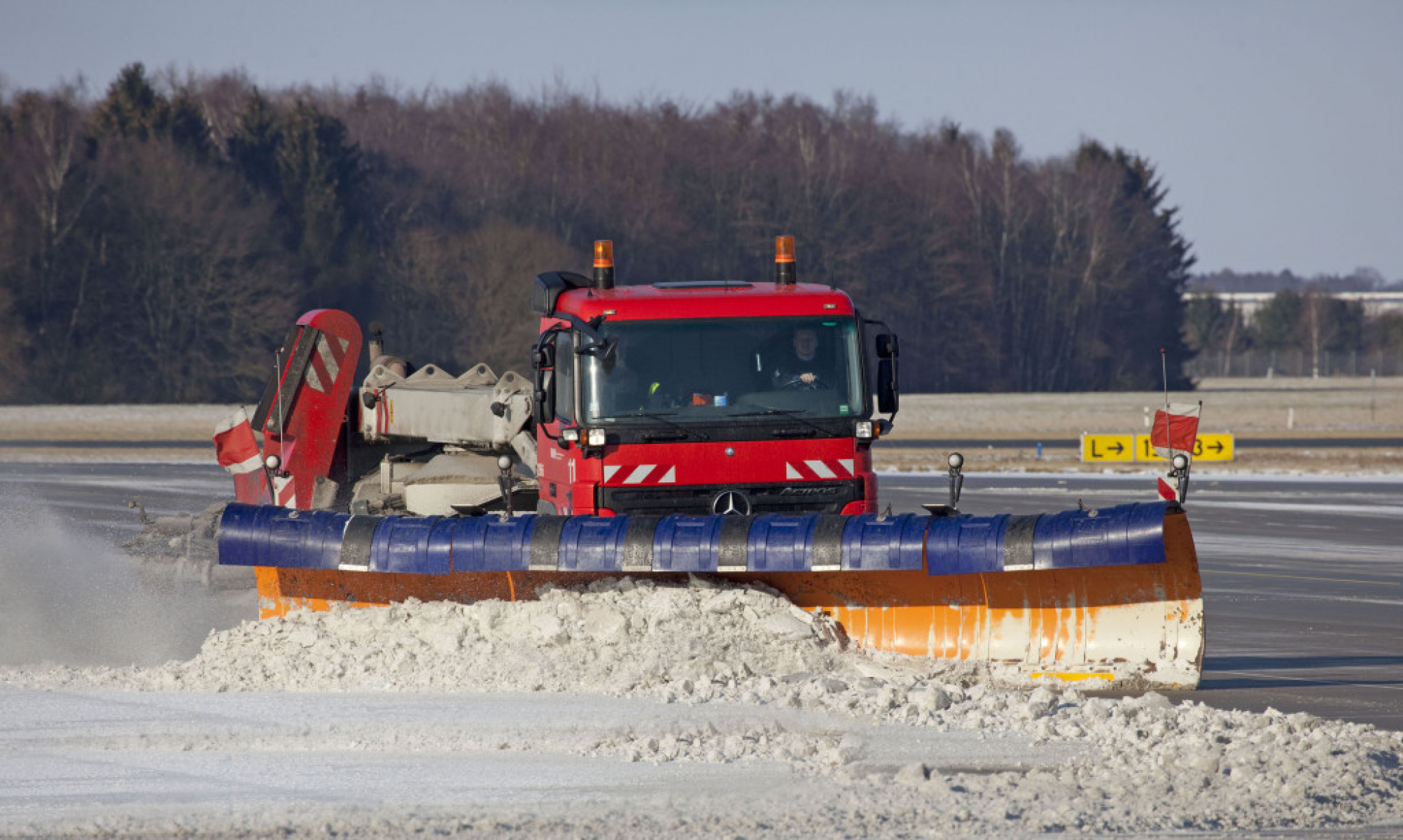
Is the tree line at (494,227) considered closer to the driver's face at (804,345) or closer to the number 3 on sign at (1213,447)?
the number 3 on sign at (1213,447)

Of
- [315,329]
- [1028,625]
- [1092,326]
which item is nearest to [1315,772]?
[1028,625]

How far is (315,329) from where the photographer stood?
12125mm

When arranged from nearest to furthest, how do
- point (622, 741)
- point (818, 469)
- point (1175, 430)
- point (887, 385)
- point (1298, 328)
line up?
1. point (622, 741)
2. point (818, 469)
3. point (887, 385)
4. point (1175, 430)
5. point (1298, 328)

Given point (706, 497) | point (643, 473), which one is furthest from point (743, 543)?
point (643, 473)

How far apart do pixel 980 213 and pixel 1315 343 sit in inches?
2265

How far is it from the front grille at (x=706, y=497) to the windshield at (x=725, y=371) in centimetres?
41

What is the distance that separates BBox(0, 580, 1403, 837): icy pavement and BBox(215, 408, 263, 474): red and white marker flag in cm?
317

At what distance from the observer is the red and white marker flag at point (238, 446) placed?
11906 millimetres

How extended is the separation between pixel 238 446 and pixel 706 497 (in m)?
4.34

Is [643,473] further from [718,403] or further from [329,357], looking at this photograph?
[329,357]

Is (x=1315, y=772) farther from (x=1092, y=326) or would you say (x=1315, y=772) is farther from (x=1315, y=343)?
(x=1315, y=343)

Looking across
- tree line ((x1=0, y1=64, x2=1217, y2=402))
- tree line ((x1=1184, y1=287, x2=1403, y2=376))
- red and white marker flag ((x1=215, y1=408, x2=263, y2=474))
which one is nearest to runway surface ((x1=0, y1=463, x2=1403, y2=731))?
red and white marker flag ((x1=215, y1=408, x2=263, y2=474))

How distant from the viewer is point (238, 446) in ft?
39.3

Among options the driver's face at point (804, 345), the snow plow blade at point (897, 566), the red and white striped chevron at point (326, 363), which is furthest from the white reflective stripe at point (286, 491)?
the driver's face at point (804, 345)
